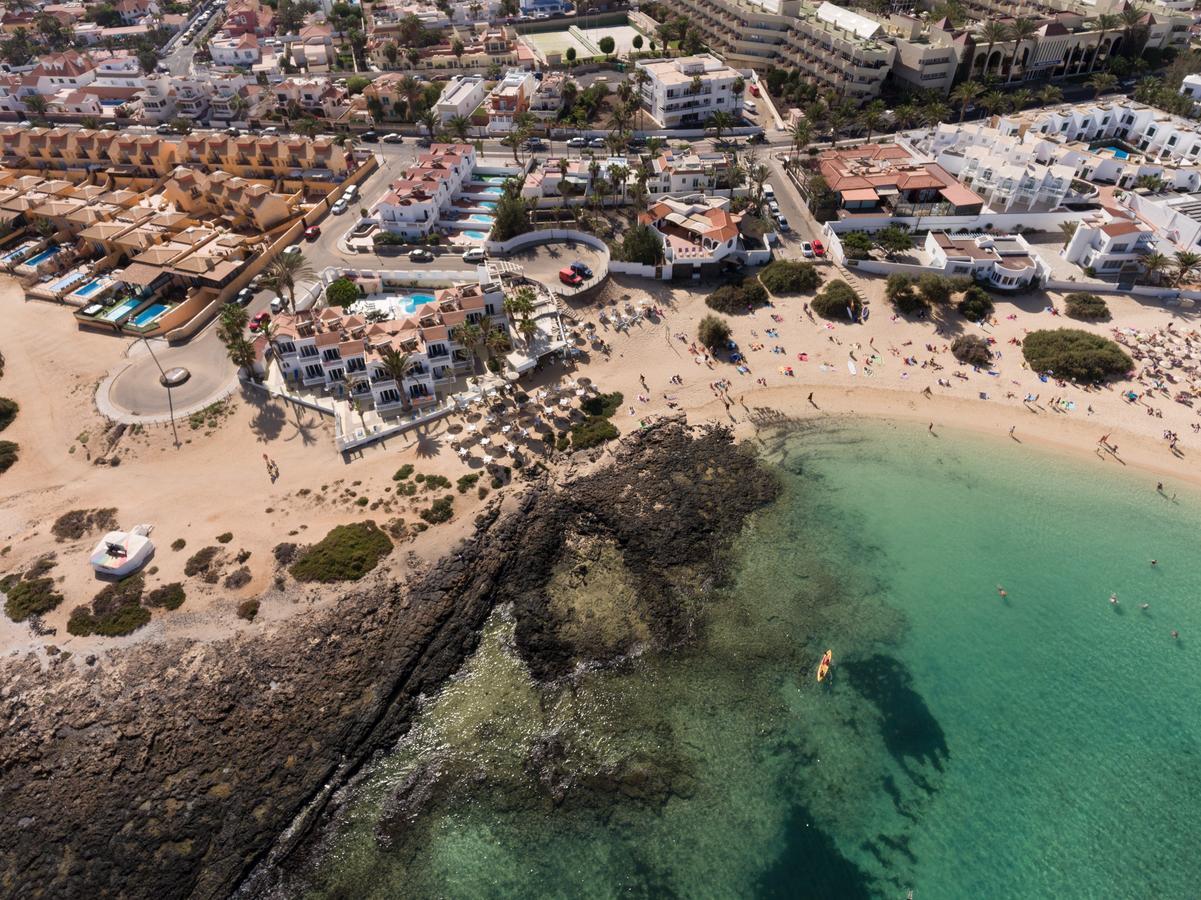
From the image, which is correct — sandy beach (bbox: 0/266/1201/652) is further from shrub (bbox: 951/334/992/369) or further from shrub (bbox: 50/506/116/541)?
shrub (bbox: 951/334/992/369)

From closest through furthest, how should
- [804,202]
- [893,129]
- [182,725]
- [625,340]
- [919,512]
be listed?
[182,725], [919,512], [625,340], [804,202], [893,129]

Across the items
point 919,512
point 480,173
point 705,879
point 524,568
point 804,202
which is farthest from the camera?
point 480,173

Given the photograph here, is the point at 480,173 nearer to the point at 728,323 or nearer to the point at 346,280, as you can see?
the point at 346,280

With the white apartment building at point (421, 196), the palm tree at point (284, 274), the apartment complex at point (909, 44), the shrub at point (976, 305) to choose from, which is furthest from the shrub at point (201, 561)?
the apartment complex at point (909, 44)

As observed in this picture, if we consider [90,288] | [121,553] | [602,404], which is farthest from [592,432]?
[90,288]

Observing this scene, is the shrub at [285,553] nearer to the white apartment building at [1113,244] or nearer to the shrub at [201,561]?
the shrub at [201,561]

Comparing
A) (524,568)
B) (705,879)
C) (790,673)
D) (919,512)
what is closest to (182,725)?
(524,568)

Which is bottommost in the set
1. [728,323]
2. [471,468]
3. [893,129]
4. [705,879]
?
[705,879]
